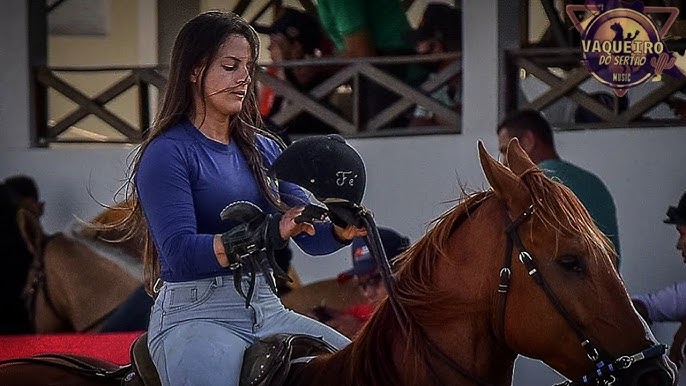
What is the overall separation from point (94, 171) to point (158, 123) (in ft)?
15.8

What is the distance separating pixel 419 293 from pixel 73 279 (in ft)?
16.7

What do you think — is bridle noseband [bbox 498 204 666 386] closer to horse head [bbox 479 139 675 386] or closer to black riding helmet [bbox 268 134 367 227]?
horse head [bbox 479 139 675 386]

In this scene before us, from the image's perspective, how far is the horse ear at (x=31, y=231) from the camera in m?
8.11

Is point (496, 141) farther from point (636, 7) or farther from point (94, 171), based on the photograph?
point (94, 171)

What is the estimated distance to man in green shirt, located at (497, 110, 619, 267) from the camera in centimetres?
692

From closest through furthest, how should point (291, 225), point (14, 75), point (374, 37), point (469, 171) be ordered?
point (291, 225) → point (469, 171) → point (374, 37) → point (14, 75)

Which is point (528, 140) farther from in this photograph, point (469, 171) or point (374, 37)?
point (374, 37)

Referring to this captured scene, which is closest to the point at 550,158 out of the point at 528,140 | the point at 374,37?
the point at 528,140

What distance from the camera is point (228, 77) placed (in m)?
3.43

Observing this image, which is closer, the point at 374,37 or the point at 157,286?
the point at 157,286

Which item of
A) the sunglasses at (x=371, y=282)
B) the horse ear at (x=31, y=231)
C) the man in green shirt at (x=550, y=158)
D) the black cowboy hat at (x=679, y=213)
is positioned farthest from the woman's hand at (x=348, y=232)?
the horse ear at (x=31, y=231)

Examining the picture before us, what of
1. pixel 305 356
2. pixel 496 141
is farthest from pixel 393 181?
pixel 305 356

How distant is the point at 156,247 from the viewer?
343 centimetres

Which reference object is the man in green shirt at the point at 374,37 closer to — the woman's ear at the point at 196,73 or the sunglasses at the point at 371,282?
the sunglasses at the point at 371,282
